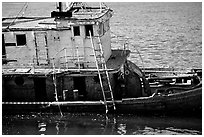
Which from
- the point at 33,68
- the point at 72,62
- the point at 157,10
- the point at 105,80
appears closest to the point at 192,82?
the point at 105,80

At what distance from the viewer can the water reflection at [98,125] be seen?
82.0ft

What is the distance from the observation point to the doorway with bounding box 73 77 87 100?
27.0 metres

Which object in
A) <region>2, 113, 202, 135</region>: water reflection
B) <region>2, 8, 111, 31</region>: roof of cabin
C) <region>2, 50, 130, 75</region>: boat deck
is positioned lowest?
<region>2, 113, 202, 135</region>: water reflection

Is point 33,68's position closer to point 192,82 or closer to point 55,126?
point 55,126

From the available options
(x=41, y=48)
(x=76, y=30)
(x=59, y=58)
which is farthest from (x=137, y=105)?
(x=41, y=48)

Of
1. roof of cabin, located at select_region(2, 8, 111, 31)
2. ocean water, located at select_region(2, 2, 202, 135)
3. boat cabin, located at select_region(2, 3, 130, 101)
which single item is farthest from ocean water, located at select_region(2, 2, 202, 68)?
boat cabin, located at select_region(2, 3, 130, 101)

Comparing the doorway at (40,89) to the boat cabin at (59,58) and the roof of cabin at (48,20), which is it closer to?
the boat cabin at (59,58)

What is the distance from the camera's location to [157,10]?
8181 cm

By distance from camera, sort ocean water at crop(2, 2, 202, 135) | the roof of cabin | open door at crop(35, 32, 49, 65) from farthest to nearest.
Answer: open door at crop(35, 32, 49, 65)
the roof of cabin
ocean water at crop(2, 2, 202, 135)

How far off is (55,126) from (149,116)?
5.05m

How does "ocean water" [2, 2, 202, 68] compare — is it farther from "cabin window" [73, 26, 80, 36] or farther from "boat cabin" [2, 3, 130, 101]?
"cabin window" [73, 26, 80, 36]

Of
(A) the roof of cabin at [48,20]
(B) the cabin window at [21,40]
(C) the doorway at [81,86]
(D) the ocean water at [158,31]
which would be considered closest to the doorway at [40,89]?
(C) the doorway at [81,86]

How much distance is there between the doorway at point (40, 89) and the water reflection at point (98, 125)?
101cm

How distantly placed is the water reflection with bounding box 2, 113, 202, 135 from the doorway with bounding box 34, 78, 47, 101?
3.32 feet
